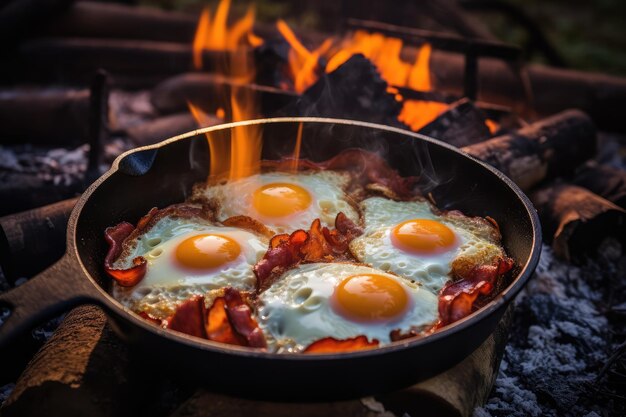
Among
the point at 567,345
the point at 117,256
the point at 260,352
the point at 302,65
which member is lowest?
the point at 567,345

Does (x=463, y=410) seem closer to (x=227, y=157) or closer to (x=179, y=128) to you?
(x=227, y=157)

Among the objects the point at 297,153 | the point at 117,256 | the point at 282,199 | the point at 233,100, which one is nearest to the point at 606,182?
the point at 297,153

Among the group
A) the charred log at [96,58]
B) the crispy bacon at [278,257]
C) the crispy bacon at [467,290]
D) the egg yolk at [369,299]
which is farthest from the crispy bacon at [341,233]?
the charred log at [96,58]

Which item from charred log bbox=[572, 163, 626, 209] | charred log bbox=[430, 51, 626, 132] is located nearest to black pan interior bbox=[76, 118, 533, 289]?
charred log bbox=[572, 163, 626, 209]

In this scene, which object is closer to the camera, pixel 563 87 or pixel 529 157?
pixel 529 157

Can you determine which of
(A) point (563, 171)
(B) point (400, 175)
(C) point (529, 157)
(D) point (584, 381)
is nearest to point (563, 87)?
(A) point (563, 171)

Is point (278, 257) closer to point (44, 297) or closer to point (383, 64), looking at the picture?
point (44, 297)
